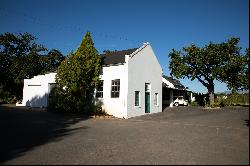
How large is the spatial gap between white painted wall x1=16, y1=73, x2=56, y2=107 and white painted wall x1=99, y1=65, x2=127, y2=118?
7.87 metres

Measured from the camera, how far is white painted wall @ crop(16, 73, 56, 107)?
1158 inches

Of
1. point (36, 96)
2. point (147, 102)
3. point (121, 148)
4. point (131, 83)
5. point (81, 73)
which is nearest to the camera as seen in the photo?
point (121, 148)

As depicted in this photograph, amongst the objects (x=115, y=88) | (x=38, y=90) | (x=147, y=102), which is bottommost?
(x=147, y=102)

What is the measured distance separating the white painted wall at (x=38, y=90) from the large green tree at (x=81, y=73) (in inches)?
232

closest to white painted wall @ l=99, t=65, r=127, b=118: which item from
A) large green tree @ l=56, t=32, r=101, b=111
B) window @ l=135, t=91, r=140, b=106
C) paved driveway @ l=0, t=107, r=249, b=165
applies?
large green tree @ l=56, t=32, r=101, b=111

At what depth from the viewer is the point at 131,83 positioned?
2295cm

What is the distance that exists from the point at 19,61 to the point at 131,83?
31.6 m

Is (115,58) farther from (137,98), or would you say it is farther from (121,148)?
(121,148)

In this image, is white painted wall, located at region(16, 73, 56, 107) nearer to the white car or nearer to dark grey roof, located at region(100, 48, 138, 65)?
dark grey roof, located at region(100, 48, 138, 65)

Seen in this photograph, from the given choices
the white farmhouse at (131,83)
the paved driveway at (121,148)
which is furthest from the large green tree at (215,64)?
the paved driveway at (121,148)

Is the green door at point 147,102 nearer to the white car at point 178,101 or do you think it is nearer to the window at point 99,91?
the window at point 99,91

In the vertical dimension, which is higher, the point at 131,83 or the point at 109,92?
the point at 131,83

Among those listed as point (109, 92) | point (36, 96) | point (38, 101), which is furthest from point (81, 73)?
point (36, 96)

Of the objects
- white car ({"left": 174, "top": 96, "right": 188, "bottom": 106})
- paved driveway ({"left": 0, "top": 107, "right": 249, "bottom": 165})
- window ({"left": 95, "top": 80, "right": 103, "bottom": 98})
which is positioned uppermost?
window ({"left": 95, "top": 80, "right": 103, "bottom": 98})
